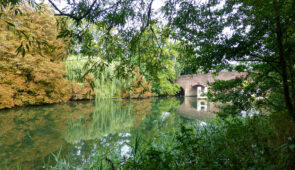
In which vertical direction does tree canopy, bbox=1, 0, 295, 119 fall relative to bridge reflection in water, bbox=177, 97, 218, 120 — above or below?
above

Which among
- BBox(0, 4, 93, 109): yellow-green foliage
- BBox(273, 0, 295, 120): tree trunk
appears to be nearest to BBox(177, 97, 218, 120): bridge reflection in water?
BBox(273, 0, 295, 120): tree trunk

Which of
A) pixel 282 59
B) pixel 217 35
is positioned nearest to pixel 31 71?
pixel 217 35

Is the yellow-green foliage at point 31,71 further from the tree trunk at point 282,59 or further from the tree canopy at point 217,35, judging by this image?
the tree trunk at point 282,59

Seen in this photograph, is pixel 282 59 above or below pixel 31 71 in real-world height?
below

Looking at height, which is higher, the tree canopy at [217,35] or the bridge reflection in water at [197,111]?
the tree canopy at [217,35]

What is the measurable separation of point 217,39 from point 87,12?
73.1 inches

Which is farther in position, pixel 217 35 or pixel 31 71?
pixel 31 71

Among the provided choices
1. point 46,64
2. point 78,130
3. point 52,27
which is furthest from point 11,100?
point 78,130

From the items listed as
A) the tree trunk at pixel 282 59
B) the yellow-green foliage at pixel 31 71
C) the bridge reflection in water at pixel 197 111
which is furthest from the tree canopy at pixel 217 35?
the yellow-green foliage at pixel 31 71

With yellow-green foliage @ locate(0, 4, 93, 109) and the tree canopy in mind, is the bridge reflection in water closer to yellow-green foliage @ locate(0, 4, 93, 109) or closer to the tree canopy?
the tree canopy

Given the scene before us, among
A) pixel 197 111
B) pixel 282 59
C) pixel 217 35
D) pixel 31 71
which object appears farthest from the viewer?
pixel 197 111

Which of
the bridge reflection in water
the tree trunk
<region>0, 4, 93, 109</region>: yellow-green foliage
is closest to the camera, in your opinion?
the tree trunk

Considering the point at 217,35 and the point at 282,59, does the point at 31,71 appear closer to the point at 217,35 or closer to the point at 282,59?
the point at 217,35

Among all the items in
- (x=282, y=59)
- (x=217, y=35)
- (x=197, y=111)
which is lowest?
(x=197, y=111)
